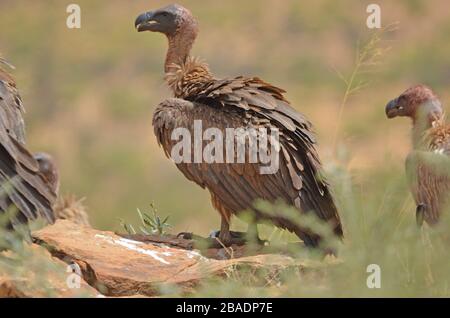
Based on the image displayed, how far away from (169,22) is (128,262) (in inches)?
123

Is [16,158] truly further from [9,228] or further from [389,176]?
[389,176]

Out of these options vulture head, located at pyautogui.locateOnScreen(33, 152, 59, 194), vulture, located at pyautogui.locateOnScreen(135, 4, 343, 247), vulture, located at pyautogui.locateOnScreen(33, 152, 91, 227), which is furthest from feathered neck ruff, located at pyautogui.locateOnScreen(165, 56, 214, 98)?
vulture head, located at pyautogui.locateOnScreen(33, 152, 59, 194)

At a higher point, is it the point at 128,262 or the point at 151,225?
the point at 151,225

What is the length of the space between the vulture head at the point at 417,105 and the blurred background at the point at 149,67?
881 cm

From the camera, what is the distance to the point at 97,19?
36.0m

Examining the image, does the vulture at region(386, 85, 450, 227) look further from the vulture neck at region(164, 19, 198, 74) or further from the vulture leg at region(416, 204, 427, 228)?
the vulture neck at region(164, 19, 198, 74)

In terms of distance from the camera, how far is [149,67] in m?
32.0

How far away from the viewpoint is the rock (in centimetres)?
945

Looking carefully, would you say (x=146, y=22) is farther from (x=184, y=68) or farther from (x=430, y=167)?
(x=430, y=167)

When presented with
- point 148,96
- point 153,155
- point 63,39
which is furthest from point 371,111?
point 63,39

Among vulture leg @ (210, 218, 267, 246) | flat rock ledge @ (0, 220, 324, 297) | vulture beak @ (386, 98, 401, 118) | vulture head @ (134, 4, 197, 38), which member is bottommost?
flat rock ledge @ (0, 220, 324, 297)

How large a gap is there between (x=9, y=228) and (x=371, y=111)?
54.3ft

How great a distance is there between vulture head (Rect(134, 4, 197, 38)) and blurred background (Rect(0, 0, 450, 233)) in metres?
9.06

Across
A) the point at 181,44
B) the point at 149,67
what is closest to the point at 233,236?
the point at 181,44
